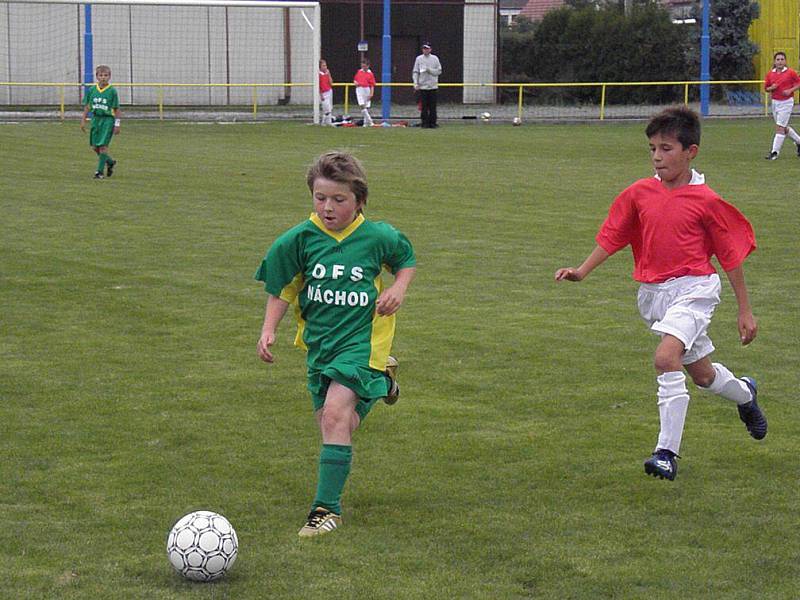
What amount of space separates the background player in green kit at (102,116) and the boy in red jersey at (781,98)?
35.6 ft

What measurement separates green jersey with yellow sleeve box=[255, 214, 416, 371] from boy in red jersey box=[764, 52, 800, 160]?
18382 millimetres

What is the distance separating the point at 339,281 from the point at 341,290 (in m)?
0.04

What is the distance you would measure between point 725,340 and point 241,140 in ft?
63.8

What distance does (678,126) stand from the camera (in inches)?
227

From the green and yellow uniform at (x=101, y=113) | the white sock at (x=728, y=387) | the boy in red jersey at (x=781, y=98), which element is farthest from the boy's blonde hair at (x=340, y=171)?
the boy in red jersey at (x=781, y=98)

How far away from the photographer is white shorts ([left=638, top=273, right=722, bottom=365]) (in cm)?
571

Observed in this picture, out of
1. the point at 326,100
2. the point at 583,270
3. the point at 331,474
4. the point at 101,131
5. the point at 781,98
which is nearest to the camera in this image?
the point at 331,474

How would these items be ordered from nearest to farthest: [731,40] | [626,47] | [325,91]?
[325,91]
[731,40]
[626,47]

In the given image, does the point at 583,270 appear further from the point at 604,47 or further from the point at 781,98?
the point at 604,47

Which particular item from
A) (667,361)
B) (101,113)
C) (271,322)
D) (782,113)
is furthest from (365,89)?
(271,322)

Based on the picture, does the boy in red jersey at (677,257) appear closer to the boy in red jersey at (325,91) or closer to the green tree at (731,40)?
A: the boy in red jersey at (325,91)

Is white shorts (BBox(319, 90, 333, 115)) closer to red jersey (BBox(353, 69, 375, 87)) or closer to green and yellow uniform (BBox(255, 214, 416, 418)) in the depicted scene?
red jersey (BBox(353, 69, 375, 87))

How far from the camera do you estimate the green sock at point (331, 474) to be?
16.9 ft

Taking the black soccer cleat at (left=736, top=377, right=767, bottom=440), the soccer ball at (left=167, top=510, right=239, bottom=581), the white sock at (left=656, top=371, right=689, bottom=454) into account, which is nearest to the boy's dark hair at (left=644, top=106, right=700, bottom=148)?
the white sock at (left=656, top=371, right=689, bottom=454)
